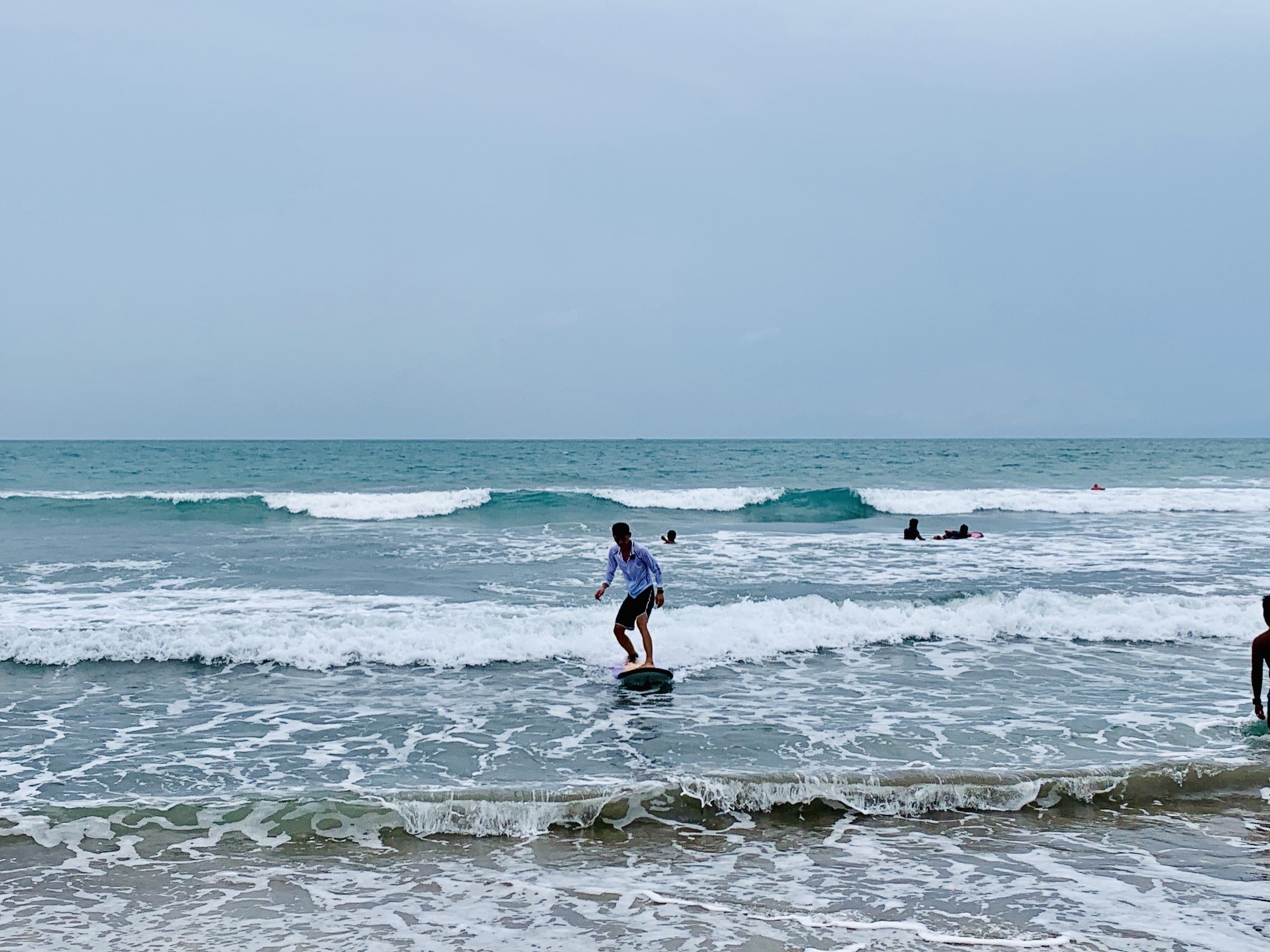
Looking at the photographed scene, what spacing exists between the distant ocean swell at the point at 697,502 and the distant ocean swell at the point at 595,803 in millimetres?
25429

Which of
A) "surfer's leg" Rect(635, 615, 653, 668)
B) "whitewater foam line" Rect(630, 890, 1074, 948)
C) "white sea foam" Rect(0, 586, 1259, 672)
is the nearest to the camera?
"whitewater foam line" Rect(630, 890, 1074, 948)

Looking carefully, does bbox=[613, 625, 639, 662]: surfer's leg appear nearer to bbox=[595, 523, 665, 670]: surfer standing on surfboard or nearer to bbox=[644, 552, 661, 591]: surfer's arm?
bbox=[595, 523, 665, 670]: surfer standing on surfboard

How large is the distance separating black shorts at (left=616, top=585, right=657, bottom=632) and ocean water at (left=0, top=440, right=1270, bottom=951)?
0.80 metres

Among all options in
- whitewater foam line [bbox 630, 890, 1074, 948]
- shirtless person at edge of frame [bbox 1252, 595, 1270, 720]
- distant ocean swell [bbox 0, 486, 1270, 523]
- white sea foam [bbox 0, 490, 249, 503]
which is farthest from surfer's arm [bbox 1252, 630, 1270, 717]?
white sea foam [bbox 0, 490, 249, 503]

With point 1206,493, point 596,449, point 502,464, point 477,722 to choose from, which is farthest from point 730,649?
point 596,449

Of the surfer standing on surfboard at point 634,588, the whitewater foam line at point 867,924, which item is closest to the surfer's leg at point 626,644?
the surfer standing on surfboard at point 634,588

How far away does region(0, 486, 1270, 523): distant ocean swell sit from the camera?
3478cm

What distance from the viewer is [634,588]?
445 inches

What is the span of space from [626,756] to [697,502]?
100 ft

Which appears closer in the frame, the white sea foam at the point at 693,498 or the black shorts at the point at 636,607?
the black shorts at the point at 636,607

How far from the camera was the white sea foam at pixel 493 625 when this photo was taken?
475 inches

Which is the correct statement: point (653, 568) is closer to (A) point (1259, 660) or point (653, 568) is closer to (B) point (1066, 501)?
(A) point (1259, 660)

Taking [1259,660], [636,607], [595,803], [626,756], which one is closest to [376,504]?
[636,607]

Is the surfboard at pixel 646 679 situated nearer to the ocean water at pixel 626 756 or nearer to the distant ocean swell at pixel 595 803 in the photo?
the ocean water at pixel 626 756
